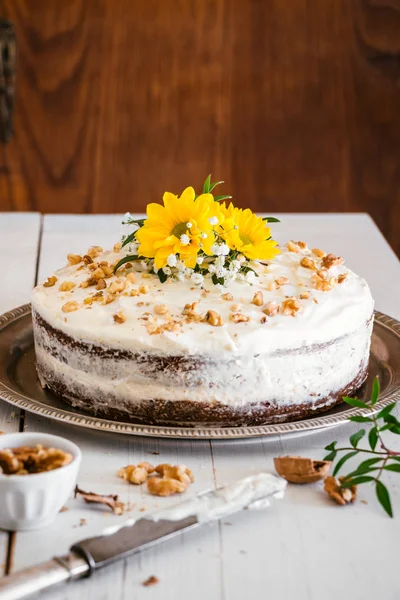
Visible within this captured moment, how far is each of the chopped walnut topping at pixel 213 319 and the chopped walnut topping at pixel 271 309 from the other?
83mm

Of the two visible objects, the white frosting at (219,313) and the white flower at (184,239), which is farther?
the white flower at (184,239)

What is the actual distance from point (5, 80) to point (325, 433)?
2.89 metres

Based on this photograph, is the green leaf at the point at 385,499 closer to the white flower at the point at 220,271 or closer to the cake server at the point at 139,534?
the cake server at the point at 139,534

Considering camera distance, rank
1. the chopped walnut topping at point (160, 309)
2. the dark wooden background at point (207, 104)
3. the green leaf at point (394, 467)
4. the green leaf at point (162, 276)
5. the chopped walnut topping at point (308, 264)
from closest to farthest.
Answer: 1. the green leaf at point (394, 467)
2. the chopped walnut topping at point (160, 309)
3. the green leaf at point (162, 276)
4. the chopped walnut topping at point (308, 264)
5. the dark wooden background at point (207, 104)

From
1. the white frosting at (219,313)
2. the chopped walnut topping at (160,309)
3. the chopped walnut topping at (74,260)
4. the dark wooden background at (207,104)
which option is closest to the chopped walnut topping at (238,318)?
the white frosting at (219,313)

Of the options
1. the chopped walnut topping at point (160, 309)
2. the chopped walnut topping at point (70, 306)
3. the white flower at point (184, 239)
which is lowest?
the chopped walnut topping at point (70, 306)

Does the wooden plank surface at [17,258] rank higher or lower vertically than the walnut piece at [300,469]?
lower

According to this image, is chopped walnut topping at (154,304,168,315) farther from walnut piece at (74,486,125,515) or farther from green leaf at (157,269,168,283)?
walnut piece at (74,486,125,515)

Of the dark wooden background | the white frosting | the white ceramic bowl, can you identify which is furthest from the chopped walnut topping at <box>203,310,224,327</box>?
the dark wooden background

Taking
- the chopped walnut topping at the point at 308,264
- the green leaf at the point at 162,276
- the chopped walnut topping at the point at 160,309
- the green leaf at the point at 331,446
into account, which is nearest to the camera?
the green leaf at the point at 331,446

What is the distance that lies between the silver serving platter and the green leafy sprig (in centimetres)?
6

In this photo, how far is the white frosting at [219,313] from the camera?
143 cm

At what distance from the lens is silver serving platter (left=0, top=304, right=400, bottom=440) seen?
139 centimetres

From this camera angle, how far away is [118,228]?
9.43 ft
